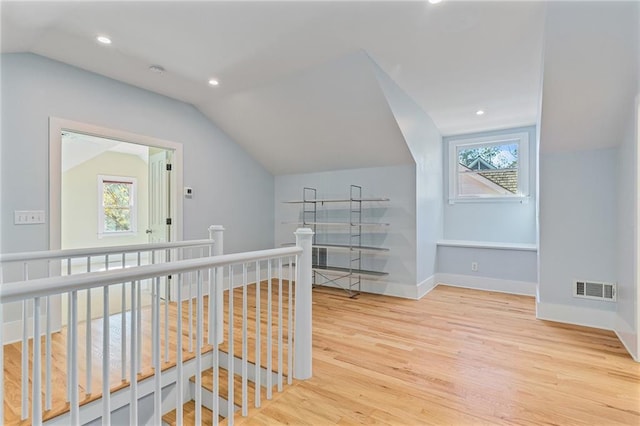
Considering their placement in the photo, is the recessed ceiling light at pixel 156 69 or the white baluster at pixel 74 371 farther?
the recessed ceiling light at pixel 156 69

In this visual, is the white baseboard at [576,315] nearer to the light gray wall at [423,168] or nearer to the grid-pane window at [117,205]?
the light gray wall at [423,168]

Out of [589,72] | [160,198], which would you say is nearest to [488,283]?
[589,72]

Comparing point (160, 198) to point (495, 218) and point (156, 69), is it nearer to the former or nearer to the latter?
point (156, 69)

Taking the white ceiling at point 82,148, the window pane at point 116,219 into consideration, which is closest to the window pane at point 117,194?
the window pane at point 116,219

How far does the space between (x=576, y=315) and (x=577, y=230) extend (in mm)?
835

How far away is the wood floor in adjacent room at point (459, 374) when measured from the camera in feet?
6.10

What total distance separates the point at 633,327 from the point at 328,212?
348cm

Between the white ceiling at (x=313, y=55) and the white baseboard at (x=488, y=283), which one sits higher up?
the white ceiling at (x=313, y=55)

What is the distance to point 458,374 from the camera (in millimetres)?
2293

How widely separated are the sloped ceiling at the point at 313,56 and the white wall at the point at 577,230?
0.94 m

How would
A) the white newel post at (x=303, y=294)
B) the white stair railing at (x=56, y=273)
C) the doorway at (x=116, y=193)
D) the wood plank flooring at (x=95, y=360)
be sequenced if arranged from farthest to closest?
the doorway at (x=116, y=193) < the white newel post at (x=303, y=294) < the wood plank flooring at (x=95, y=360) < the white stair railing at (x=56, y=273)

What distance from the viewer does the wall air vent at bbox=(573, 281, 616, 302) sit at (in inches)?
120

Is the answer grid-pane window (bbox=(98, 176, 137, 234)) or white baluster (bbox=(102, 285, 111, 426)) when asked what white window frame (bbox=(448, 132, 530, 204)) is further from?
grid-pane window (bbox=(98, 176, 137, 234))

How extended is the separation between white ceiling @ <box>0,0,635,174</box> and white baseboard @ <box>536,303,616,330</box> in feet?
6.56
